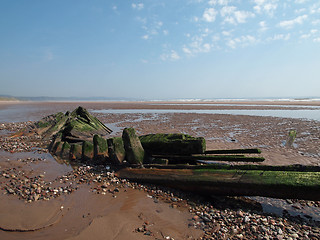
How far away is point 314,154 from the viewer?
321 inches

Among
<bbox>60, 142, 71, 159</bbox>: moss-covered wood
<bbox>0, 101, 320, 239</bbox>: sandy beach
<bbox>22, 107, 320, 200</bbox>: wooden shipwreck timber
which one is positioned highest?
<bbox>22, 107, 320, 200</bbox>: wooden shipwreck timber

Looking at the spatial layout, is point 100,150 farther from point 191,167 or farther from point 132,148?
point 191,167

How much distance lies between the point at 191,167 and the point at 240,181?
4.16 ft

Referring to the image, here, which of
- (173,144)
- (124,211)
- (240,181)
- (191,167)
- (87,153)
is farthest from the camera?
(87,153)

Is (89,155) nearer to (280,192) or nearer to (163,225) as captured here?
(163,225)

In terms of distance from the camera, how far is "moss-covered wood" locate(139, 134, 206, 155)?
5480 millimetres

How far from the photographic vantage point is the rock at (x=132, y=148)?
5.78 m

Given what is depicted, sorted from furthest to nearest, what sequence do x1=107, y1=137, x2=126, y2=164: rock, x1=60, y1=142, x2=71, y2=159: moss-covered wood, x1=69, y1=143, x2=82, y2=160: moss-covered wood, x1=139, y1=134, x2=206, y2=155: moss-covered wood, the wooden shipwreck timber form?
x1=60, y1=142, x2=71, y2=159: moss-covered wood, x1=69, y1=143, x2=82, y2=160: moss-covered wood, x1=107, y1=137, x2=126, y2=164: rock, x1=139, y1=134, x2=206, y2=155: moss-covered wood, the wooden shipwreck timber

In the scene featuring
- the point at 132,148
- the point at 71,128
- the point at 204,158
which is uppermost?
the point at 71,128

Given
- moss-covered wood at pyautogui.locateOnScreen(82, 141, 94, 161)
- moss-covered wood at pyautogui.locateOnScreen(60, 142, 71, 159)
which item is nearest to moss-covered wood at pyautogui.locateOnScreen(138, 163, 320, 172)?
moss-covered wood at pyautogui.locateOnScreen(82, 141, 94, 161)

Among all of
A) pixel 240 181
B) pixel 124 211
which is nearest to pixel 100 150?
pixel 124 211

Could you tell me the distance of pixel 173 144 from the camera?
18.8 feet

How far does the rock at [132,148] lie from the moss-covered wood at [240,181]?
639 mm

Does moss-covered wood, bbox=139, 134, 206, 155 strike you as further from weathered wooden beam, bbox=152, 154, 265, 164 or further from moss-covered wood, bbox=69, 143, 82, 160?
moss-covered wood, bbox=69, 143, 82, 160
